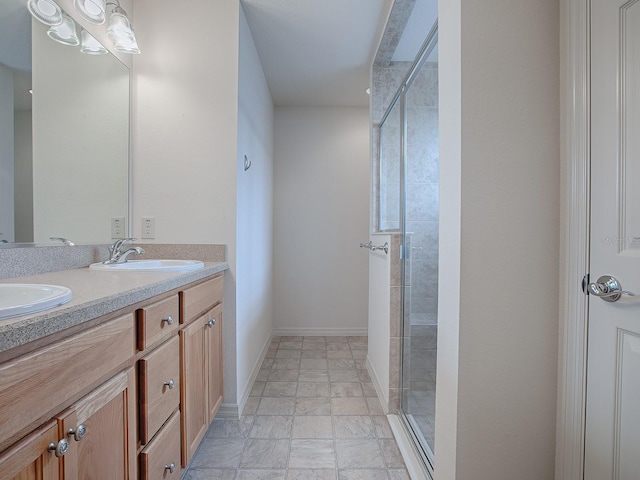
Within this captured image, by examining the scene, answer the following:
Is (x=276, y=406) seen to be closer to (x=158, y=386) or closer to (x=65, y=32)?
(x=158, y=386)

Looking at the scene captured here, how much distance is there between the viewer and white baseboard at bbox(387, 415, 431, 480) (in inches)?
49.8

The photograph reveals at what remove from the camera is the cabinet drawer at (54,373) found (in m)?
0.50

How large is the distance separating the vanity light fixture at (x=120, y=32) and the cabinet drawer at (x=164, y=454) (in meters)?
1.76

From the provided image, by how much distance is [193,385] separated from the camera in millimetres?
1288

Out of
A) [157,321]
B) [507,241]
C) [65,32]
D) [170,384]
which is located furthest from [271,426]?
[65,32]

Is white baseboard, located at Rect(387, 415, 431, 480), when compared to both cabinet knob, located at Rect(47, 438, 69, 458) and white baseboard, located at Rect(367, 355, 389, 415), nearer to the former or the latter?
white baseboard, located at Rect(367, 355, 389, 415)

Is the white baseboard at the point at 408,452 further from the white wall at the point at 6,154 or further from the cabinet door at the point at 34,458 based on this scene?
the white wall at the point at 6,154

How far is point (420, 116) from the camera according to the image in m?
1.58

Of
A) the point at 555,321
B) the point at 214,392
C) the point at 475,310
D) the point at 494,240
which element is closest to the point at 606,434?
the point at 555,321

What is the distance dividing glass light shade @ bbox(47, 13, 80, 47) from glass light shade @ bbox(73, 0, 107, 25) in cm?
7

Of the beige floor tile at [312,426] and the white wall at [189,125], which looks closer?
the beige floor tile at [312,426]

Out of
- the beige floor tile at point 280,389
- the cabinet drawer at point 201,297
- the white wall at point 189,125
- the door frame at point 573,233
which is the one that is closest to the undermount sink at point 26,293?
the cabinet drawer at point 201,297

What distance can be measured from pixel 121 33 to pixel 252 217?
3.98 feet

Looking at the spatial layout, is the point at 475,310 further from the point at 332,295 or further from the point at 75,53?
the point at 332,295
